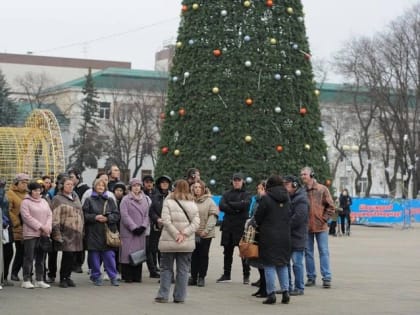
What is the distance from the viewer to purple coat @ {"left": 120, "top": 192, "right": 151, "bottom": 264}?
15.8 meters

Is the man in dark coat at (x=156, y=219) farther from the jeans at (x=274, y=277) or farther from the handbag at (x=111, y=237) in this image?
the jeans at (x=274, y=277)

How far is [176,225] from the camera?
1318 centimetres

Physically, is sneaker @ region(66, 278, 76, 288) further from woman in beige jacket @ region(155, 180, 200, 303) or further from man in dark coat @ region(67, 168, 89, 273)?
woman in beige jacket @ region(155, 180, 200, 303)

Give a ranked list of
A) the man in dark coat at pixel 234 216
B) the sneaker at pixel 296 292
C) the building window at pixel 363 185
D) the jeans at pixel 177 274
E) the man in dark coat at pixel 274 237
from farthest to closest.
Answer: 1. the building window at pixel 363 185
2. the man in dark coat at pixel 234 216
3. the sneaker at pixel 296 292
4. the man in dark coat at pixel 274 237
5. the jeans at pixel 177 274

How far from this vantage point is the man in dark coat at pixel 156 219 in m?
16.0

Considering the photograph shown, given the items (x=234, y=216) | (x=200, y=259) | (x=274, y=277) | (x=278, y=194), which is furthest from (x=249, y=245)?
(x=234, y=216)

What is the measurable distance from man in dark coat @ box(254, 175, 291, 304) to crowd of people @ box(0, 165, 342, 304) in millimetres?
14

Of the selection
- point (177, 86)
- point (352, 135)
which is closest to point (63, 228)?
point (177, 86)

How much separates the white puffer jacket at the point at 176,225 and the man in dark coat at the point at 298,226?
193 centimetres

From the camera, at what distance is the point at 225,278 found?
16.5 meters

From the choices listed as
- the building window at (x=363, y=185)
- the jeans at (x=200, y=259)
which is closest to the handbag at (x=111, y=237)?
the jeans at (x=200, y=259)

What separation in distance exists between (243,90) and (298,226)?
1726 cm

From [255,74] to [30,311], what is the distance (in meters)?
20.3

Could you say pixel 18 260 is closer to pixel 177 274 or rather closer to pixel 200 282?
pixel 200 282
